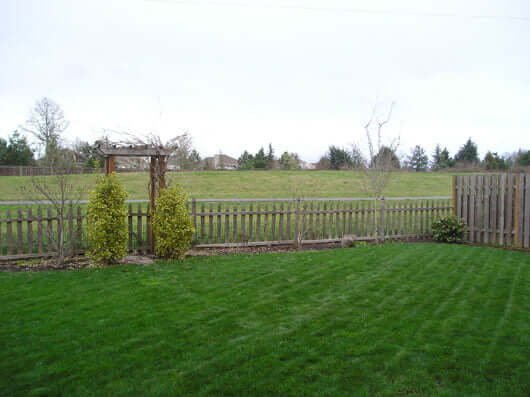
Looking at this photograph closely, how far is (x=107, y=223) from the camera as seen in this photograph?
7.70 m

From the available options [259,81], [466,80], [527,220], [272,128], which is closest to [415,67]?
[466,80]

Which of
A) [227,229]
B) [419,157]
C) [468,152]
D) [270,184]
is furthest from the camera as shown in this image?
[419,157]

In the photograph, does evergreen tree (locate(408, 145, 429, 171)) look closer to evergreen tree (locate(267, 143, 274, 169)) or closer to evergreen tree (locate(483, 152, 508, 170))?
evergreen tree (locate(483, 152, 508, 170))

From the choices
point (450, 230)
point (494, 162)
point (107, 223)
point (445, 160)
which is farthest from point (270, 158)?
point (107, 223)

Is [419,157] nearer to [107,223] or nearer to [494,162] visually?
[494,162]

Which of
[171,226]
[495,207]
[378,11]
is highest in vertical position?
[378,11]

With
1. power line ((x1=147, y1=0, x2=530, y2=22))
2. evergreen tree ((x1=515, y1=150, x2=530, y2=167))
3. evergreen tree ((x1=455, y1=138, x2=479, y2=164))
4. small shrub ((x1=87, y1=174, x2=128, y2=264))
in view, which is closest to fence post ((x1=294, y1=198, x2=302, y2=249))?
small shrub ((x1=87, y1=174, x2=128, y2=264))

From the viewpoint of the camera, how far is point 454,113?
2573 centimetres

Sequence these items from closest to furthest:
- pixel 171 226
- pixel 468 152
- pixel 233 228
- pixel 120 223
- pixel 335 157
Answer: pixel 120 223 → pixel 171 226 → pixel 233 228 → pixel 335 157 → pixel 468 152

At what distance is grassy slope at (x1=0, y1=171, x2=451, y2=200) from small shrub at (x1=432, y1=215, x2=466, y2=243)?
1145 centimetres

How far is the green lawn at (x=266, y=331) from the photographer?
3.26m

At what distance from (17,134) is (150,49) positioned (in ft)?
111

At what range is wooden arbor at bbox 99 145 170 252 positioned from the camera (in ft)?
27.4

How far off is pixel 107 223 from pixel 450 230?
8.85 m
